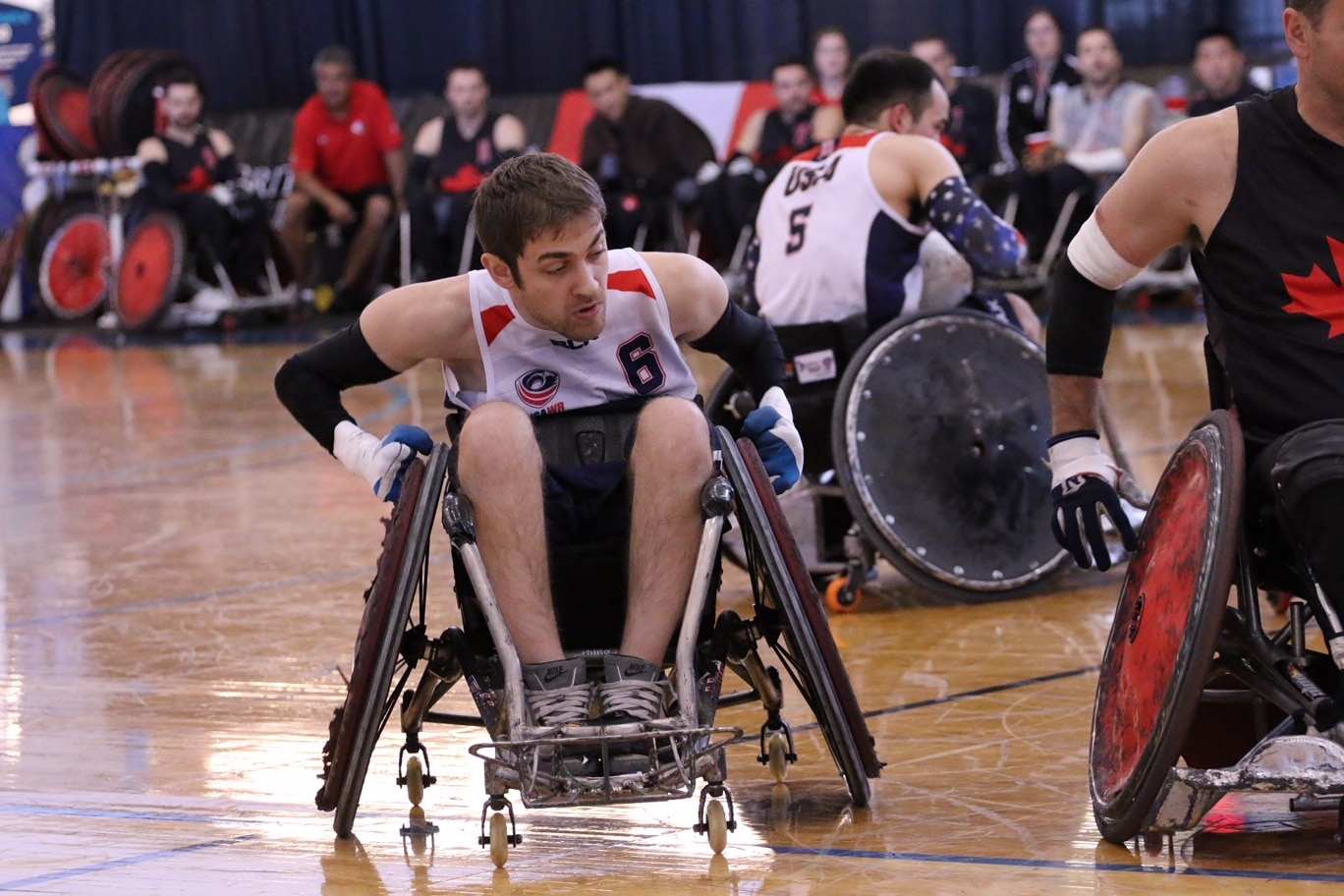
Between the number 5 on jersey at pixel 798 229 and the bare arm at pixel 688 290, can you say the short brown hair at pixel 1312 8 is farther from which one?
the number 5 on jersey at pixel 798 229

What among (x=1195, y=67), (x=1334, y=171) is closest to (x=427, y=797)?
(x=1334, y=171)

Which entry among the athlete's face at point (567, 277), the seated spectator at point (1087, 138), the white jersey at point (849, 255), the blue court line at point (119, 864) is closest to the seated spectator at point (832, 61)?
the seated spectator at point (1087, 138)

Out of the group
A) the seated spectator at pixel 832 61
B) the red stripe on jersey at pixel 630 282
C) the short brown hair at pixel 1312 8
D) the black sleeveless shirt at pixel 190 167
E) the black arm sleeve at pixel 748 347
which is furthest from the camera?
the black sleeveless shirt at pixel 190 167

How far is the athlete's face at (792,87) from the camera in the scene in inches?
467

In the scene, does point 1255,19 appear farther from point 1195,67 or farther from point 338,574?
point 338,574

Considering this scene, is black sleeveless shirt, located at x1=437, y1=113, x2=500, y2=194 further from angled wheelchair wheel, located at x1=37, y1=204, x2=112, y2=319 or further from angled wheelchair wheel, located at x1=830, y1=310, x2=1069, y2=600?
angled wheelchair wheel, located at x1=830, y1=310, x2=1069, y2=600

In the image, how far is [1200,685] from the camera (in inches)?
101

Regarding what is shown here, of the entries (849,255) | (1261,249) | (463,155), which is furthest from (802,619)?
(463,155)

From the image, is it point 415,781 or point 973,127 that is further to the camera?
point 973,127

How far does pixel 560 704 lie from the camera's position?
289 cm

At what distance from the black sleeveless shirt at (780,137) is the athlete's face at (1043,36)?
1400 mm

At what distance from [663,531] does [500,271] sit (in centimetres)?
50

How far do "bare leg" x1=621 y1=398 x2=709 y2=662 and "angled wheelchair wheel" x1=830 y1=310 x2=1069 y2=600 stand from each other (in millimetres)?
1685

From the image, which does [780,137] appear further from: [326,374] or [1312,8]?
[1312,8]
